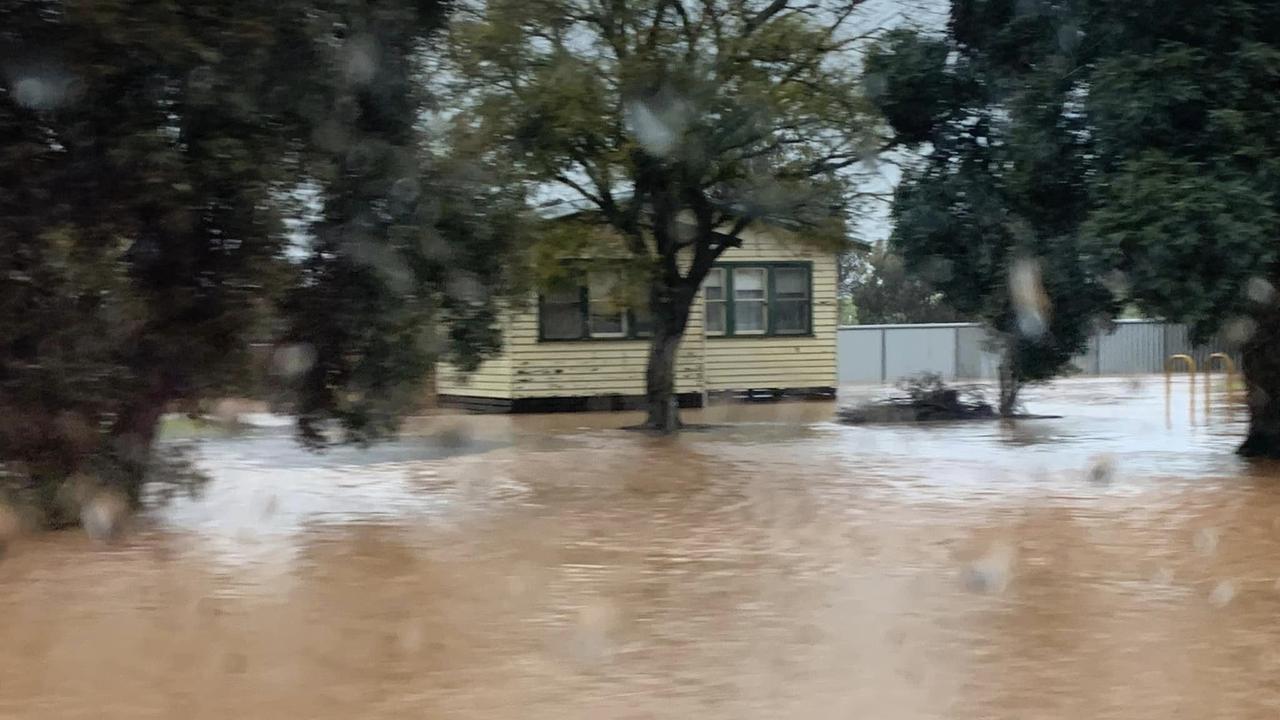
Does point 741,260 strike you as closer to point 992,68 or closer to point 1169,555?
point 992,68

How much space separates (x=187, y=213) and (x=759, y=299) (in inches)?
905

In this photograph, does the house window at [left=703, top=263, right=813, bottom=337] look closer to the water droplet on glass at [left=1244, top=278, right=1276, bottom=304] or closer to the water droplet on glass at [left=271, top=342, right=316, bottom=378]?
the water droplet on glass at [left=1244, top=278, right=1276, bottom=304]

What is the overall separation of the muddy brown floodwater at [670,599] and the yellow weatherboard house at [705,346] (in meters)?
13.1

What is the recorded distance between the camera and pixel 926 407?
26969 millimetres

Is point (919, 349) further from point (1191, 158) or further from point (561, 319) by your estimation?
point (1191, 158)

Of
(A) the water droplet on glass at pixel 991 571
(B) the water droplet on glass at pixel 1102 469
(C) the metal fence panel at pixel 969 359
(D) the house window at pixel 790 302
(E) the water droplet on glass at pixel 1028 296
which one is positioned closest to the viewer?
(A) the water droplet on glass at pixel 991 571

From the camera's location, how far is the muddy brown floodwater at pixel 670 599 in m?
6.29

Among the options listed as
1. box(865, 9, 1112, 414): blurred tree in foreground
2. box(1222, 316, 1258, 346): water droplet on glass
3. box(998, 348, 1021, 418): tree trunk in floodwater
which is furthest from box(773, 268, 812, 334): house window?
box(1222, 316, 1258, 346): water droplet on glass

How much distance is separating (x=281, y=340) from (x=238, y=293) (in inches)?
64.1

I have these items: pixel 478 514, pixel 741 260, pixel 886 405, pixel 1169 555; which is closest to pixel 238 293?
pixel 478 514

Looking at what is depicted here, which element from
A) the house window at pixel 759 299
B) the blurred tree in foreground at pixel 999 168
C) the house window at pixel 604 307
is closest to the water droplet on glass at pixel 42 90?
the blurred tree in foreground at pixel 999 168

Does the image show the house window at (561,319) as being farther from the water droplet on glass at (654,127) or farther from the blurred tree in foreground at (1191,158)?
the blurred tree in foreground at (1191,158)

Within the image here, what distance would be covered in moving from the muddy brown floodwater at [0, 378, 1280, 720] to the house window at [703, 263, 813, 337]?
15000 mm

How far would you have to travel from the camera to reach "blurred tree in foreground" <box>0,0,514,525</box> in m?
9.30
